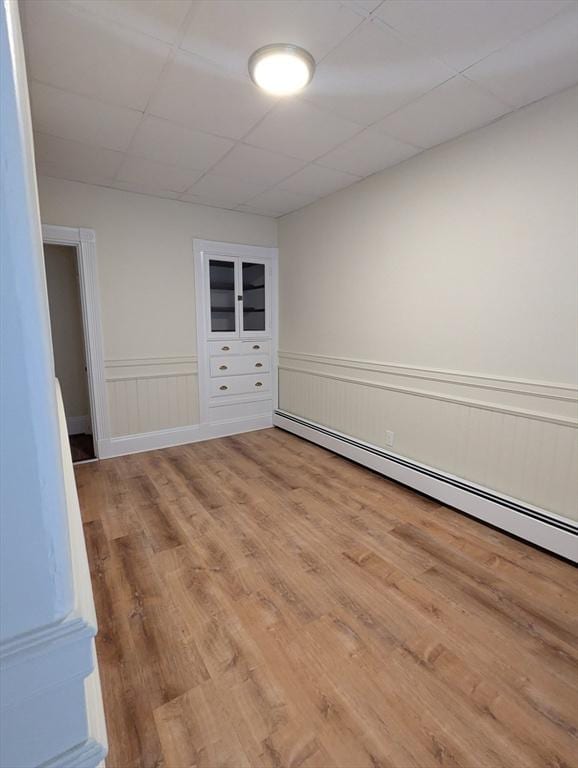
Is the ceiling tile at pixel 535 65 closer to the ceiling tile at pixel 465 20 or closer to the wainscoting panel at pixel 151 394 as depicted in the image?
the ceiling tile at pixel 465 20

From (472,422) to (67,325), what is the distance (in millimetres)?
4311

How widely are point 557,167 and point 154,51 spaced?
211 cm

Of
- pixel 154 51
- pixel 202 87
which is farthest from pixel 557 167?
pixel 154 51

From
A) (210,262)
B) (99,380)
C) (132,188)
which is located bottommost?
(99,380)

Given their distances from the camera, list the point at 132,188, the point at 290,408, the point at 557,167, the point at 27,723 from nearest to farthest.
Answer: the point at 27,723 < the point at 557,167 < the point at 132,188 < the point at 290,408

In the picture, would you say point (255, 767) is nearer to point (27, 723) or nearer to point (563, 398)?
point (27, 723)

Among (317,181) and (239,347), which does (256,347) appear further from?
(317,181)

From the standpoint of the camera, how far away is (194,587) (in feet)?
6.18

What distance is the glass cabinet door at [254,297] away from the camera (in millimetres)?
4238

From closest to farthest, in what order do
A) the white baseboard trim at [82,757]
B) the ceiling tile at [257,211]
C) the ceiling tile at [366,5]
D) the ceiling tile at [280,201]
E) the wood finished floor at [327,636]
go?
the white baseboard trim at [82,757]
the wood finished floor at [327,636]
the ceiling tile at [366,5]
the ceiling tile at [280,201]
the ceiling tile at [257,211]

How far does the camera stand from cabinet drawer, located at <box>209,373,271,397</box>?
419 cm

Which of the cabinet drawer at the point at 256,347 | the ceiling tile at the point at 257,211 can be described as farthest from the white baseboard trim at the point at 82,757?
the ceiling tile at the point at 257,211

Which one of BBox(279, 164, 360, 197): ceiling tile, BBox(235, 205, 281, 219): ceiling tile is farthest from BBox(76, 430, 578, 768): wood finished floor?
BBox(235, 205, 281, 219): ceiling tile

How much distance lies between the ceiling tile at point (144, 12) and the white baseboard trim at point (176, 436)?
310 centimetres
